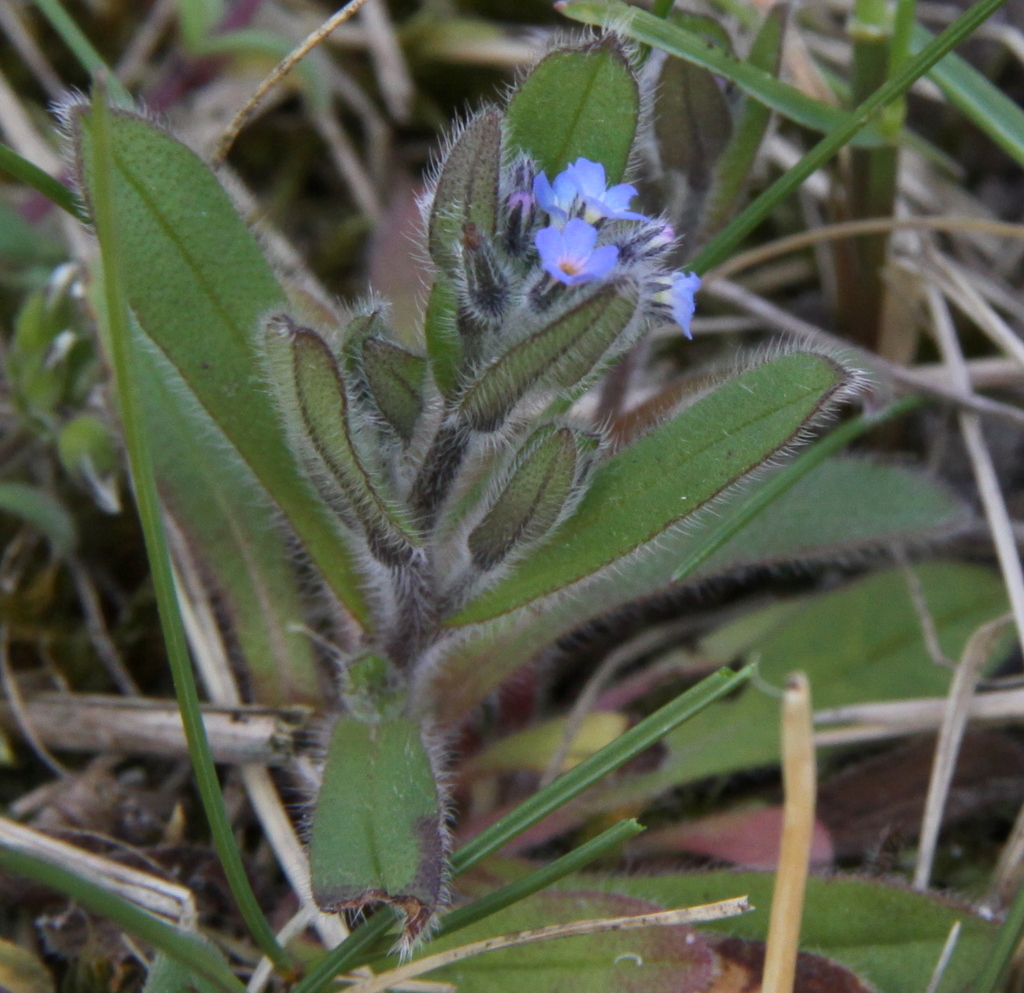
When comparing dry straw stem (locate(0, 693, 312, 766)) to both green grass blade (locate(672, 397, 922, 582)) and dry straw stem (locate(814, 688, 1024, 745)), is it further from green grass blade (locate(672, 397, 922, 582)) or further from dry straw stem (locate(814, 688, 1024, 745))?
dry straw stem (locate(814, 688, 1024, 745))

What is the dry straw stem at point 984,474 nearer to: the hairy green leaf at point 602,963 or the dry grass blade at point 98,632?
the hairy green leaf at point 602,963

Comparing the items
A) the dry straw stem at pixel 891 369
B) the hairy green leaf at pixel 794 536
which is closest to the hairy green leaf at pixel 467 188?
the hairy green leaf at pixel 794 536

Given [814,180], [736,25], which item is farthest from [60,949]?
[814,180]

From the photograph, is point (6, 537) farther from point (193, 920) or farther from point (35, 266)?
point (193, 920)

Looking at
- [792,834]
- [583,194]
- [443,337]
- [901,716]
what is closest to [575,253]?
[583,194]

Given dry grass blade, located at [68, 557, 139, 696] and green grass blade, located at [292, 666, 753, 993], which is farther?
dry grass blade, located at [68, 557, 139, 696]

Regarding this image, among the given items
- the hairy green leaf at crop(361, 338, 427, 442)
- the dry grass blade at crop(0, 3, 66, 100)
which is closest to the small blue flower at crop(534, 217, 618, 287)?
the hairy green leaf at crop(361, 338, 427, 442)
